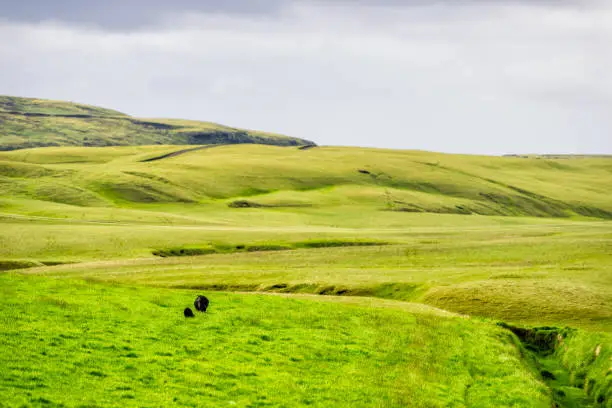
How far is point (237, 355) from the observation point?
27.1 meters

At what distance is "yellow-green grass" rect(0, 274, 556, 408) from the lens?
21.8 m

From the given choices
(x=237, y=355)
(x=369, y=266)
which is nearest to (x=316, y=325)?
(x=237, y=355)

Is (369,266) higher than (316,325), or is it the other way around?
(316,325)

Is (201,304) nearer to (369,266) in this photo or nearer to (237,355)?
(237,355)

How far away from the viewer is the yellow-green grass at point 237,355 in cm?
2183

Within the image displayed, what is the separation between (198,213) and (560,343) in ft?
419

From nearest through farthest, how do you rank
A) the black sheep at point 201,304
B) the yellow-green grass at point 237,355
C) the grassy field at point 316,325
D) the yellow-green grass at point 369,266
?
the yellow-green grass at point 237,355, the grassy field at point 316,325, the black sheep at point 201,304, the yellow-green grass at point 369,266

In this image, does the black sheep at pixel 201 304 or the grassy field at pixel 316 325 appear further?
the black sheep at pixel 201 304

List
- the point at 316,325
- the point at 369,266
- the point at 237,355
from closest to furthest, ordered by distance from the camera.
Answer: the point at 237,355
the point at 316,325
the point at 369,266

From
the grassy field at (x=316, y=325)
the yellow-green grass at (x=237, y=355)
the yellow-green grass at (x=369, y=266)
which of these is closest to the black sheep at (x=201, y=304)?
the yellow-green grass at (x=237, y=355)

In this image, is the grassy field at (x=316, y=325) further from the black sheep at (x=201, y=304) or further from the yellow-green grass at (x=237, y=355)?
the black sheep at (x=201, y=304)

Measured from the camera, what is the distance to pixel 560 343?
37469 mm

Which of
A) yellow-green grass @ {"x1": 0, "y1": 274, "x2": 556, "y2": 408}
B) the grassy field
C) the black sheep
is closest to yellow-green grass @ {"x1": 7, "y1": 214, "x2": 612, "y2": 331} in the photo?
the grassy field

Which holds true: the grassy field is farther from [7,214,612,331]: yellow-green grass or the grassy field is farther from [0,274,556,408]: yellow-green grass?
[7,214,612,331]: yellow-green grass
